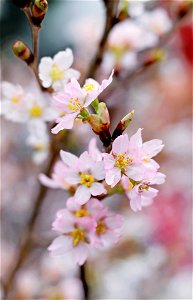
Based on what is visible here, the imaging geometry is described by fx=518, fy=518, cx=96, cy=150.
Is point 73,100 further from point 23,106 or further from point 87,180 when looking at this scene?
point 23,106

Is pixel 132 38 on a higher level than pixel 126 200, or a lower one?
higher

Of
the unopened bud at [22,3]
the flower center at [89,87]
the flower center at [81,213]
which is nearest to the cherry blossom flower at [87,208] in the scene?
the flower center at [81,213]

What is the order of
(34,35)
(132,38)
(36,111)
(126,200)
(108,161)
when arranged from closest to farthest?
(108,161)
(34,35)
(36,111)
(132,38)
(126,200)

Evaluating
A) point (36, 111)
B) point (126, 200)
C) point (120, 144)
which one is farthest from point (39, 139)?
point (126, 200)

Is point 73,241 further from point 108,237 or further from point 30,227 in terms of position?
point 30,227

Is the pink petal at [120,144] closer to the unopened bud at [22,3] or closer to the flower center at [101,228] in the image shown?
the flower center at [101,228]

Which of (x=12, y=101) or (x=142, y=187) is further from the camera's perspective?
(x=12, y=101)
